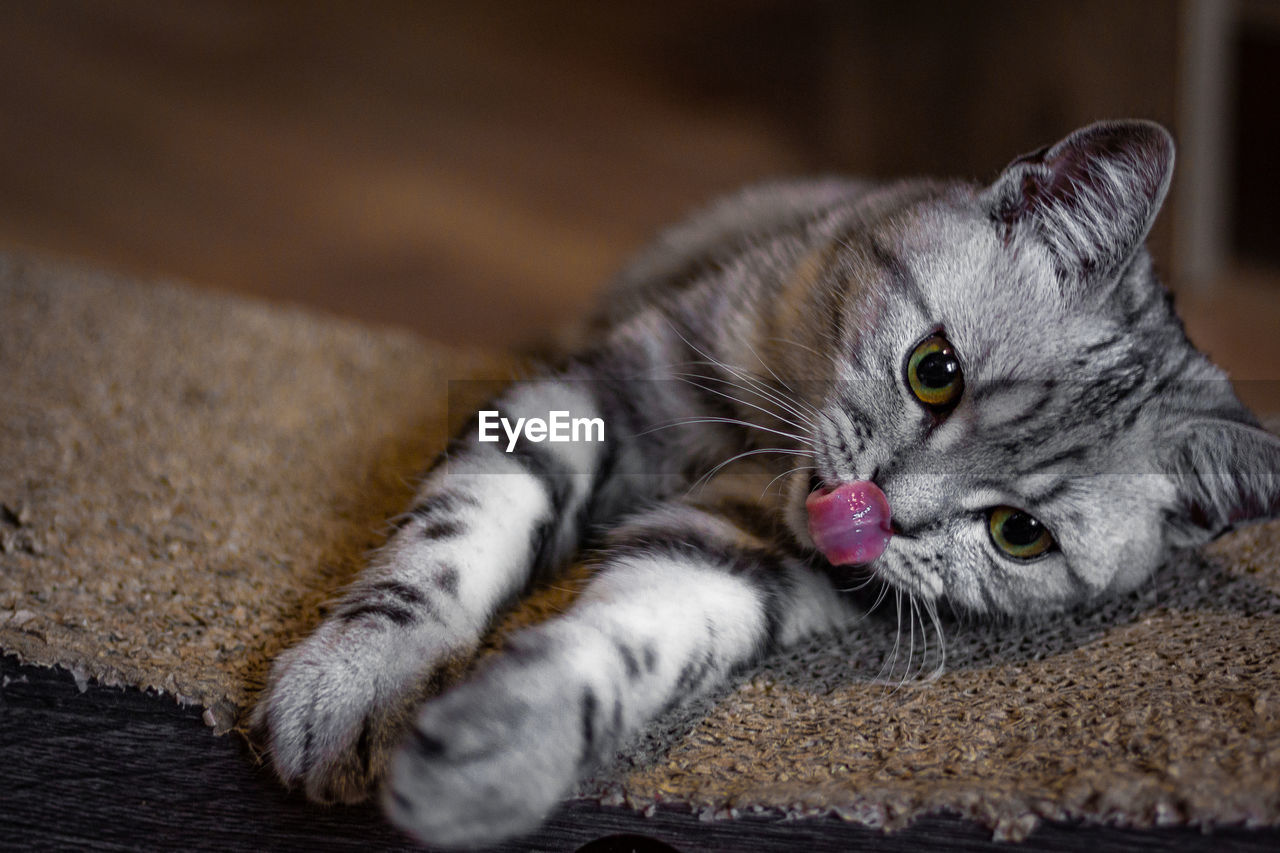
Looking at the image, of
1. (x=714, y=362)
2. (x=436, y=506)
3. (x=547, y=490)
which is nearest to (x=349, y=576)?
(x=436, y=506)

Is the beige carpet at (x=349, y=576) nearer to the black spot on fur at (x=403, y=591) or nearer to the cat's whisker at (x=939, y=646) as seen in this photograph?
the cat's whisker at (x=939, y=646)

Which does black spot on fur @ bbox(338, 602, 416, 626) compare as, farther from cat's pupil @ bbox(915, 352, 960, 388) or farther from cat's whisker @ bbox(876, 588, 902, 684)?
cat's pupil @ bbox(915, 352, 960, 388)

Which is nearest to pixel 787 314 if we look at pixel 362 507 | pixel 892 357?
pixel 892 357

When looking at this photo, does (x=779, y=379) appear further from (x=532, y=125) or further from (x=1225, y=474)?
(x=532, y=125)

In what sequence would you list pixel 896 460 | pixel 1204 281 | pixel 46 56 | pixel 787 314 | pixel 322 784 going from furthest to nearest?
pixel 46 56
pixel 1204 281
pixel 787 314
pixel 896 460
pixel 322 784

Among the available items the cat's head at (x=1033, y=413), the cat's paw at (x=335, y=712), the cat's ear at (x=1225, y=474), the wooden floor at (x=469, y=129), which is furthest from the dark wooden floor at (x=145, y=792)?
the wooden floor at (x=469, y=129)

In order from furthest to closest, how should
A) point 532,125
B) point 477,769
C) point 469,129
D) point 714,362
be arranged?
point 532,125, point 469,129, point 714,362, point 477,769

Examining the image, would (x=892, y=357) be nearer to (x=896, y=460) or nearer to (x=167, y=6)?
(x=896, y=460)

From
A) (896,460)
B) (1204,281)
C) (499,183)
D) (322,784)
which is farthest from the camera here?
(499,183)
